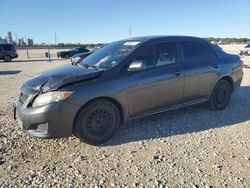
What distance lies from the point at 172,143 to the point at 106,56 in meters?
2.01

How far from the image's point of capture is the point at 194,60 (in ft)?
17.5

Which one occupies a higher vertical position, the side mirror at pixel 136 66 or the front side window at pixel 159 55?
the front side window at pixel 159 55

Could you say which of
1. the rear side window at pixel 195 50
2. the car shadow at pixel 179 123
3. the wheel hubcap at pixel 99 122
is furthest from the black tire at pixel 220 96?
the wheel hubcap at pixel 99 122

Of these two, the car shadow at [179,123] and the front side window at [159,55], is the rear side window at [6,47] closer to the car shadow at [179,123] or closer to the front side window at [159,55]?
the car shadow at [179,123]

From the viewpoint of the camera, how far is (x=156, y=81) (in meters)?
4.68

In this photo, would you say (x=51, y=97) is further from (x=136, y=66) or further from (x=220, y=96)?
(x=220, y=96)

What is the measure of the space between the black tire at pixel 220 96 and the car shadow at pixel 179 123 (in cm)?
13

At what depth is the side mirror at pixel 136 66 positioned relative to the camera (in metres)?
4.38

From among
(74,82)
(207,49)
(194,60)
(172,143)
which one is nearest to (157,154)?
(172,143)

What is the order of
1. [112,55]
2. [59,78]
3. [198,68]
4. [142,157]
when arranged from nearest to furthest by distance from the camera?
[142,157], [59,78], [112,55], [198,68]

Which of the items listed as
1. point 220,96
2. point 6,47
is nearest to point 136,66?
point 220,96

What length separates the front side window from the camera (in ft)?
15.4

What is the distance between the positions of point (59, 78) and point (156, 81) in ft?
5.50

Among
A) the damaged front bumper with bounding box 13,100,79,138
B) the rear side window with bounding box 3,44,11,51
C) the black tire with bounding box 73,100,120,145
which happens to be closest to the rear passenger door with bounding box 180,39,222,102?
the black tire with bounding box 73,100,120,145
